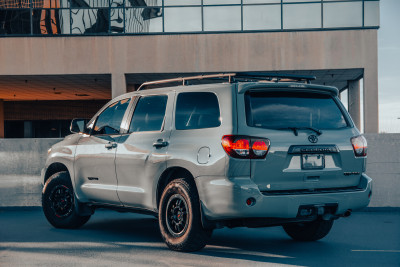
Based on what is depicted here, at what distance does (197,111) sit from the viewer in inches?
276

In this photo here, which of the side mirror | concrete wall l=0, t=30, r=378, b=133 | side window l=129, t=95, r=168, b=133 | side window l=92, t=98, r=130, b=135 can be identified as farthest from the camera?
concrete wall l=0, t=30, r=378, b=133

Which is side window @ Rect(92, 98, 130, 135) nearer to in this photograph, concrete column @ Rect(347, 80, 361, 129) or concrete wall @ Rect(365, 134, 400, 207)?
concrete wall @ Rect(365, 134, 400, 207)

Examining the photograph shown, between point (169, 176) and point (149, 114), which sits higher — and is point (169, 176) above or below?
below

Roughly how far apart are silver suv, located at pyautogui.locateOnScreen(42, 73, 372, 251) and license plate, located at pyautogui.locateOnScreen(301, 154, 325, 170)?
0.4 inches

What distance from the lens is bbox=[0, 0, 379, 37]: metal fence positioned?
26156 millimetres

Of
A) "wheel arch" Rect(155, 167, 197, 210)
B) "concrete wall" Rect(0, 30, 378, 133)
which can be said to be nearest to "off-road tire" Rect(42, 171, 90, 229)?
"wheel arch" Rect(155, 167, 197, 210)

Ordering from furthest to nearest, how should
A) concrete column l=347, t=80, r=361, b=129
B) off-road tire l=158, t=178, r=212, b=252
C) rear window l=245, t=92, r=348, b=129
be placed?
concrete column l=347, t=80, r=361, b=129, off-road tire l=158, t=178, r=212, b=252, rear window l=245, t=92, r=348, b=129

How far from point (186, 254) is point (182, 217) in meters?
0.41

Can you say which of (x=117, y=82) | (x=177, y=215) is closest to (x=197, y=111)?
(x=177, y=215)

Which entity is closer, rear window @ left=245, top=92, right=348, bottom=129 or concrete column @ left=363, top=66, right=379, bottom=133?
rear window @ left=245, top=92, right=348, bottom=129

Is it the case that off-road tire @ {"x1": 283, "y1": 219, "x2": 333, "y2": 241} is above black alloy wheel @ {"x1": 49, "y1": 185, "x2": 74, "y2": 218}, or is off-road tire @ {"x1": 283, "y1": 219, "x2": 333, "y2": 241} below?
below

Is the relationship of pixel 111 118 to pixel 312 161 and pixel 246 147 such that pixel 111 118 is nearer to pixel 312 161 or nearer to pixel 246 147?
pixel 246 147

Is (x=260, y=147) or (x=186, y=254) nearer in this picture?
(x=260, y=147)

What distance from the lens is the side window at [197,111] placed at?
6.76 m
